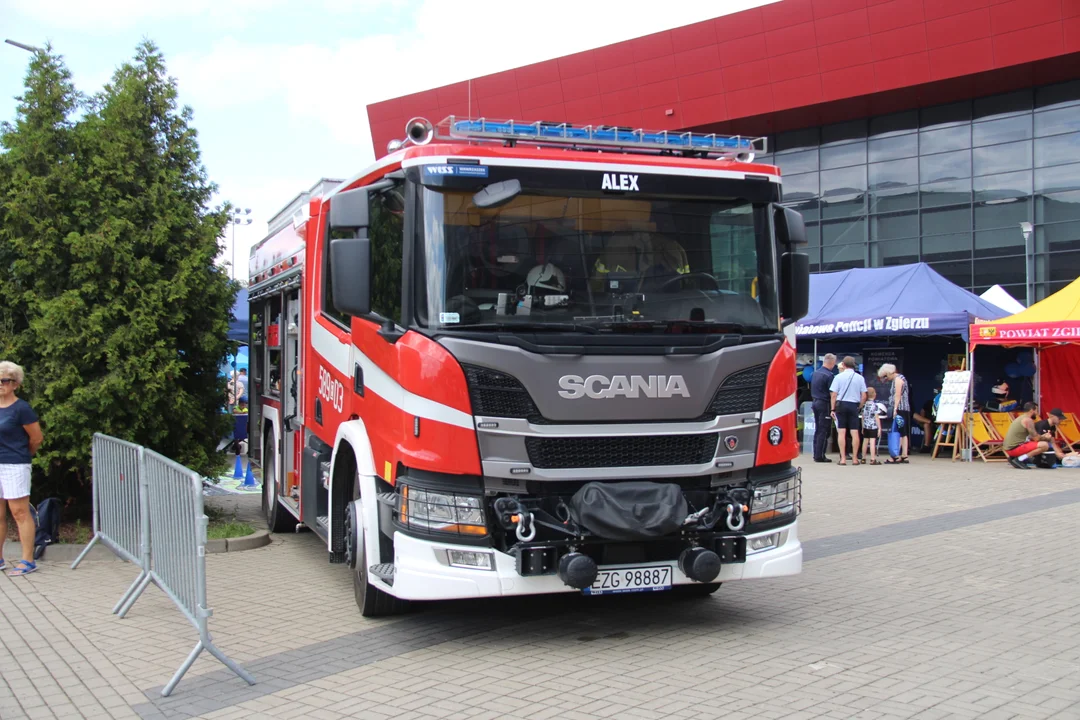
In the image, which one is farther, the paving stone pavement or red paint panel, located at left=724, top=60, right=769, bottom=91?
red paint panel, located at left=724, top=60, right=769, bottom=91

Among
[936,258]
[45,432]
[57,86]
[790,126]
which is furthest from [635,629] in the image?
[790,126]

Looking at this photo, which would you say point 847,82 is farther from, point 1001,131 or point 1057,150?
point 1057,150

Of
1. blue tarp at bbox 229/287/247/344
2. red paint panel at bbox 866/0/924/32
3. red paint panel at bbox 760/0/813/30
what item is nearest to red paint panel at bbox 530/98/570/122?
red paint panel at bbox 760/0/813/30

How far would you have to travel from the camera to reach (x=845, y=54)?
3177cm

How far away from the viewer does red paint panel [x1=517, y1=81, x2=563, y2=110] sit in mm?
37906

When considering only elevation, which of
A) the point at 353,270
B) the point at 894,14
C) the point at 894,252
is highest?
the point at 894,14

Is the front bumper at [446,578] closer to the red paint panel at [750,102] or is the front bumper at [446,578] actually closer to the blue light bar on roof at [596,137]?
the blue light bar on roof at [596,137]

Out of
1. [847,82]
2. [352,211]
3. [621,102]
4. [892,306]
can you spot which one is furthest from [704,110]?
[352,211]

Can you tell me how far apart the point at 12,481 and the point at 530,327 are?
4863mm

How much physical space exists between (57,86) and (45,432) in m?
3.22

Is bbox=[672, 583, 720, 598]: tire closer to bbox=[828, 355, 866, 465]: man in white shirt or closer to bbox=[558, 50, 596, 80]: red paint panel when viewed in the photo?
bbox=[828, 355, 866, 465]: man in white shirt

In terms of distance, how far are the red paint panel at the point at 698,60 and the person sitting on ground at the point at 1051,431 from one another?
20271mm

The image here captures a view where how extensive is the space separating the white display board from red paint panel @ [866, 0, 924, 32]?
1628cm

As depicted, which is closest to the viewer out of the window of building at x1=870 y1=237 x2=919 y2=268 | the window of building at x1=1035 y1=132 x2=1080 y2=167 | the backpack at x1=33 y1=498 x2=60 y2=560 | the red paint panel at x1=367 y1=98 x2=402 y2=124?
the backpack at x1=33 y1=498 x2=60 y2=560
